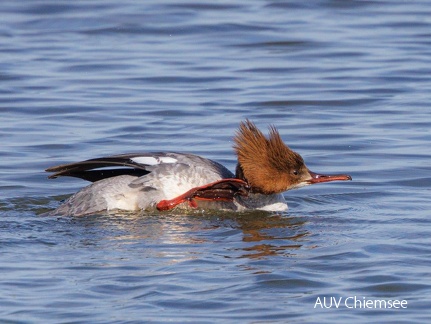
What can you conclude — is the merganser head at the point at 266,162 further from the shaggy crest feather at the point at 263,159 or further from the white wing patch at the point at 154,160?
the white wing patch at the point at 154,160

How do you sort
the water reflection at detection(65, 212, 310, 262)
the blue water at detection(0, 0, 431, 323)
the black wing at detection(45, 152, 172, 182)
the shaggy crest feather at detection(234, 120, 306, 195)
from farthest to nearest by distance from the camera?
the shaggy crest feather at detection(234, 120, 306, 195) < the black wing at detection(45, 152, 172, 182) < the water reflection at detection(65, 212, 310, 262) < the blue water at detection(0, 0, 431, 323)

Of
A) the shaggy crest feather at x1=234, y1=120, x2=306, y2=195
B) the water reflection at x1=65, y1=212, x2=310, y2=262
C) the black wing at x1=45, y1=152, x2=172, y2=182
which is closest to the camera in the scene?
the water reflection at x1=65, y1=212, x2=310, y2=262

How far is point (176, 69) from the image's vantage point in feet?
48.5

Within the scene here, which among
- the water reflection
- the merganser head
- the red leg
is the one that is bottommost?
the water reflection

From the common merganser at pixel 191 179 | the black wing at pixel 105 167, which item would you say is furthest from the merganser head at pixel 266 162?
the black wing at pixel 105 167

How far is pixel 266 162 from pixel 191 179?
0.60 meters

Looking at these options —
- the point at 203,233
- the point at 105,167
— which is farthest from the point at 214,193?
the point at 105,167

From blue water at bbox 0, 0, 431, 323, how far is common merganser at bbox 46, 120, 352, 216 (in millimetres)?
147

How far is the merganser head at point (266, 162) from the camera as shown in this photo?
324 inches

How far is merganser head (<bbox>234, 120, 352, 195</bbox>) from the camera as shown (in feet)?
27.0

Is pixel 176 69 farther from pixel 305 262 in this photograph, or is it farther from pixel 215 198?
pixel 305 262

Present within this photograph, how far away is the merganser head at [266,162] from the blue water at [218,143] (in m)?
0.30

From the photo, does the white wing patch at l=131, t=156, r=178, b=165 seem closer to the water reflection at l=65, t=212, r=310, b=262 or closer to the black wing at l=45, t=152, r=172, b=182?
the black wing at l=45, t=152, r=172, b=182


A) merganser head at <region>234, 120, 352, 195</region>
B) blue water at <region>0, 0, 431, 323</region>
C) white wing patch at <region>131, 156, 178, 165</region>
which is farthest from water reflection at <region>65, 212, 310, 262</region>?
white wing patch at <region>131, 156, 178, 165</region>
